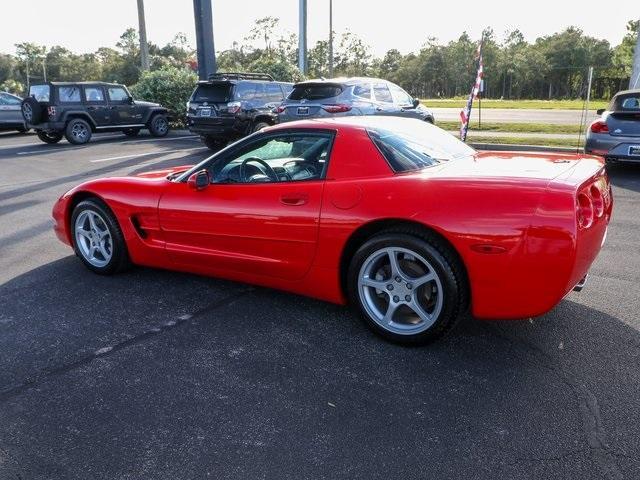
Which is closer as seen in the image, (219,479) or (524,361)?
(219,479)

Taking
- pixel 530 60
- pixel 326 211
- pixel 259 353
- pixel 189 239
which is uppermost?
pixel 530 60

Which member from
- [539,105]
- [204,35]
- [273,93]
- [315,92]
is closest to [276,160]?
[315,92]

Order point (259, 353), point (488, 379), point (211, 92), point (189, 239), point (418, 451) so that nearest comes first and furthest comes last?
point (418, 451), point (488, 379), point (259, 353), point (189, 239), point (211, 92)

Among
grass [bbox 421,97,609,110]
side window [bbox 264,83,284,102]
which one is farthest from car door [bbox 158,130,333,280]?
grass [bbox 421,97,609,110]

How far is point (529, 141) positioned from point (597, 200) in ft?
34.1

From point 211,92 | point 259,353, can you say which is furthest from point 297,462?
point 211,92

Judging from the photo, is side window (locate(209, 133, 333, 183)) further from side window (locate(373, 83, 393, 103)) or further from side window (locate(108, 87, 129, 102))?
side window (locate(108, 87, 129, 102))

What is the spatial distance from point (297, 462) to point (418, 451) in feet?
1.68

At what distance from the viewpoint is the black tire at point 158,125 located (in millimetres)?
17188

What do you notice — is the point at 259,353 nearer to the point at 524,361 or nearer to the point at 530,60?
the point at 524,361

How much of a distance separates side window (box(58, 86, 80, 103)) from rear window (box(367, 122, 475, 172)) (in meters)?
13.6

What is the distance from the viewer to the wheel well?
Answer: 9.77ft

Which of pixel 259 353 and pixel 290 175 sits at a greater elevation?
pixel 290 175

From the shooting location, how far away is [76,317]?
12.2 ft
